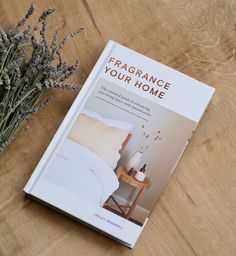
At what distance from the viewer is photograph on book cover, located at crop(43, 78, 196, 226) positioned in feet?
3.66

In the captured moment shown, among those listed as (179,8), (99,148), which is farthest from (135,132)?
(179,8)

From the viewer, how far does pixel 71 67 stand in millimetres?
1139

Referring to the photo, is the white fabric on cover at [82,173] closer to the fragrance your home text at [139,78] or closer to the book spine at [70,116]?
the book spine at [70,116]

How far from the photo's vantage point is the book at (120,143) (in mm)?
1104

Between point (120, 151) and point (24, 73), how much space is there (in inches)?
10.9

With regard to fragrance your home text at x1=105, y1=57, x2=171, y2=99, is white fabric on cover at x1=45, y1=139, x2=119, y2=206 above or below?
below

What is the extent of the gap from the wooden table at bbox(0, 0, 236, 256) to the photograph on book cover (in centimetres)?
5

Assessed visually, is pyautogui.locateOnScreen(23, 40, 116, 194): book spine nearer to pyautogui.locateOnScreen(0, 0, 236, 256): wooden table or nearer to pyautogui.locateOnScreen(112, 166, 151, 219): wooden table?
pyautogui.locateOnScreen(0, 0, 236, 256): wooden table

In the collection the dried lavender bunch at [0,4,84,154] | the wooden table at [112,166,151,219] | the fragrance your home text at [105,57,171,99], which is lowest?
the wooden table at [112,166,151,219]

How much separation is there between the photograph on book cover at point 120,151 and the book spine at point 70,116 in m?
0.01

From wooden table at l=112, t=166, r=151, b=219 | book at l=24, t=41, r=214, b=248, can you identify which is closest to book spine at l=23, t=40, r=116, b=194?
book at l=24, t=41, r=214, b=248

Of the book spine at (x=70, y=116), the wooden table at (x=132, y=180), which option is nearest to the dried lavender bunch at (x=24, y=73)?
the book spine at (x=70, y=116)

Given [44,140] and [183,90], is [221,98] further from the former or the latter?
[44,140]

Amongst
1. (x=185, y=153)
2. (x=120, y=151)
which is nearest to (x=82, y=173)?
(x=120, y=151)
